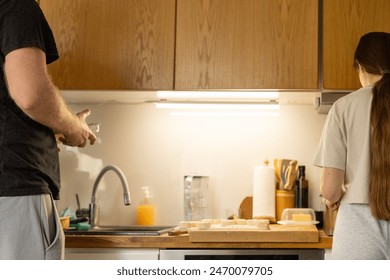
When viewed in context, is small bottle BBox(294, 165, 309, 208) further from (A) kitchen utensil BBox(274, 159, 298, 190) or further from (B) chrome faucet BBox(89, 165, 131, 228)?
(B) chrome faucet BBox(89, 165, 131, 228)

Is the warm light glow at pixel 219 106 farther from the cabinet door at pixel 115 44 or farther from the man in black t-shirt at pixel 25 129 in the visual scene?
the man in black t-shirt at pixel 25 129

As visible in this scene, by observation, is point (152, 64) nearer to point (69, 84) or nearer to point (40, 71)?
point (69, 84)

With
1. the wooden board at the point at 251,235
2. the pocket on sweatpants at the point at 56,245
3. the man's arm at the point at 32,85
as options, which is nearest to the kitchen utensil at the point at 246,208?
the wooden board at the point at 251,235

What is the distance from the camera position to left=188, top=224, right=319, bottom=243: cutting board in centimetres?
228

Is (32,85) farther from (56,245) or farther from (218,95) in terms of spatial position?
(218,95)

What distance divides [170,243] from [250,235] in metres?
0.28

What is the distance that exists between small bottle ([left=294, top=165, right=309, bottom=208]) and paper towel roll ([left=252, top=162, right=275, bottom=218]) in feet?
0.39

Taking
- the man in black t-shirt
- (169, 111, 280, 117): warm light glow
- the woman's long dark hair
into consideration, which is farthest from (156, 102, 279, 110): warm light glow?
the man in black t-shirt

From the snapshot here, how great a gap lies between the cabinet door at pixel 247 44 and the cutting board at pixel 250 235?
0.60 meters

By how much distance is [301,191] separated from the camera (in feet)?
9.05

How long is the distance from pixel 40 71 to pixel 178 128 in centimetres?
132

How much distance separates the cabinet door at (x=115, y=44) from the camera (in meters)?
2.61

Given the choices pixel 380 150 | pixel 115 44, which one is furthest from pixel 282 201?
pixel 115 44
